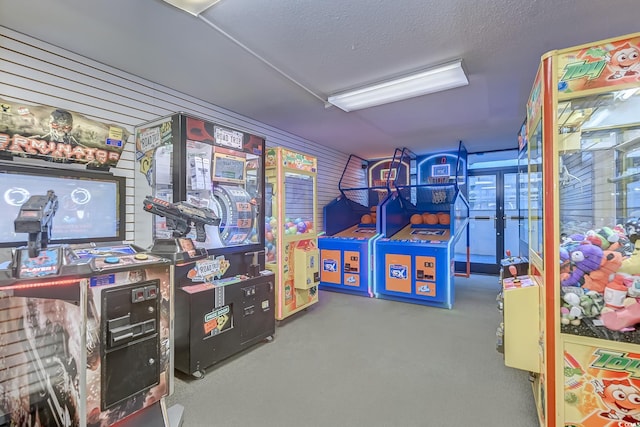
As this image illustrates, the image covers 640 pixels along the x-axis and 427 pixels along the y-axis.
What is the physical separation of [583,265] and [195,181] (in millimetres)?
2937

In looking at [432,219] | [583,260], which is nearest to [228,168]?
[583,260]

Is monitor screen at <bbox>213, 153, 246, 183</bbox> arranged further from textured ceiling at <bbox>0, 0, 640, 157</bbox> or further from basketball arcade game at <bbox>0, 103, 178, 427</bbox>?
basketball arcade game at <bbox>0, 103, 178, 427</bbox>

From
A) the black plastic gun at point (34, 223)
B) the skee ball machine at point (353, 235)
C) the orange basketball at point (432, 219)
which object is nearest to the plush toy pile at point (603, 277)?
the black plastic gun at point (34, 223)

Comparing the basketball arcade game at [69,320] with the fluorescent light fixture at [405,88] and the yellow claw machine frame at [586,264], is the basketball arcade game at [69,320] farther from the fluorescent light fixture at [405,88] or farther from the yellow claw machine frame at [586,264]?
the fluorescent light fixture at [405,88]

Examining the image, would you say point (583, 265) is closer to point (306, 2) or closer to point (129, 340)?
point (306, 2)

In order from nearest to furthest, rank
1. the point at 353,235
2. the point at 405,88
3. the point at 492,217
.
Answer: the point at 405,88 < the point at 353,235 < the point at 492,217

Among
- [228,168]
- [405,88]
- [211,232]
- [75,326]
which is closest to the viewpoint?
[75,326]

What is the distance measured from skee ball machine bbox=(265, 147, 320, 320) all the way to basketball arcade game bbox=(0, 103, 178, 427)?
1913 millimetres

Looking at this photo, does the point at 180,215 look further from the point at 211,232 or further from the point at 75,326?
the point at 75,326

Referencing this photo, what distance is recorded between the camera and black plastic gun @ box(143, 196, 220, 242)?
2223mm

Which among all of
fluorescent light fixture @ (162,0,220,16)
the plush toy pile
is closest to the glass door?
the plush toy pile

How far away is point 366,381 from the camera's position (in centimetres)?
250

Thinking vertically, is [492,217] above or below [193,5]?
below

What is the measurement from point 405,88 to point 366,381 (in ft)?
9.71
